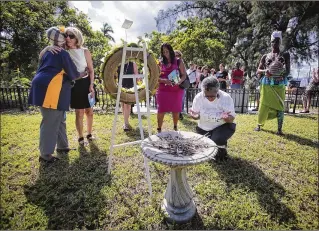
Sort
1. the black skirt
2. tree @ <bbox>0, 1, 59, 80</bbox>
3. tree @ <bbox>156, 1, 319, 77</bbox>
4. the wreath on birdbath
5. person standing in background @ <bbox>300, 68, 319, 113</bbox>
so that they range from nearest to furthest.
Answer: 1. the wreath on birdbath
2. the black skirt
3. person standing in background @ <bbox>300, 68, 319, 113</bbox>
4. tree @ <bbox>0, 1, 59, 80</bbox>
5. tree @ <bbox>156, 1, 319, 77</bbox>

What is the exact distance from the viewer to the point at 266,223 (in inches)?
101

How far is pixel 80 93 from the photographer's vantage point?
4113mm

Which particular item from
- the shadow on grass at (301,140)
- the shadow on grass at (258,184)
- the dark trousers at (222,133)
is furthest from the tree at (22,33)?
the shadow on grass at (301,140)

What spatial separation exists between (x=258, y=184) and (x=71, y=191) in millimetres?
2579

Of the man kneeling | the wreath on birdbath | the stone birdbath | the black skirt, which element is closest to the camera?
the stone birdbath

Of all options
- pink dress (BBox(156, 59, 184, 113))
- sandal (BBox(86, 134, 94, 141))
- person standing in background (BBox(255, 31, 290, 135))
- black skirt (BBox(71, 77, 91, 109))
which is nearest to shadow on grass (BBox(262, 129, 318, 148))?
person standing in background (BBox(255, 31, 290, 135))

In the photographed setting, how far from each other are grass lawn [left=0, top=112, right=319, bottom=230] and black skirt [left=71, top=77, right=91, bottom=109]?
0.86 metres

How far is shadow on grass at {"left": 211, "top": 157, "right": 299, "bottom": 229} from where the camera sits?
2695 millimetres

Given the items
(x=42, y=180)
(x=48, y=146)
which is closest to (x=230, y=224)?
(x=42, y=180)

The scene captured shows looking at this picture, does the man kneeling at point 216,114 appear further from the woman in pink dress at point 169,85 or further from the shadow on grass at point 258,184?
the woman in pink dress at point 169,85

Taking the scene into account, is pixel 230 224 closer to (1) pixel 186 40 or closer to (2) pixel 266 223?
(2) pixel 266 223

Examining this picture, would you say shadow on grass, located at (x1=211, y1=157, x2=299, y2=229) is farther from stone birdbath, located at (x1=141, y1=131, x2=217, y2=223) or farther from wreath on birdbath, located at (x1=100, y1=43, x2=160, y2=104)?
wreath on birdbath, located at (x1=100, y1=43, x2=160, y2=104)

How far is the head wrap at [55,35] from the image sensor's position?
3.25 metres

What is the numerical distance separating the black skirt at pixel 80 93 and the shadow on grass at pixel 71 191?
0.93 meters
